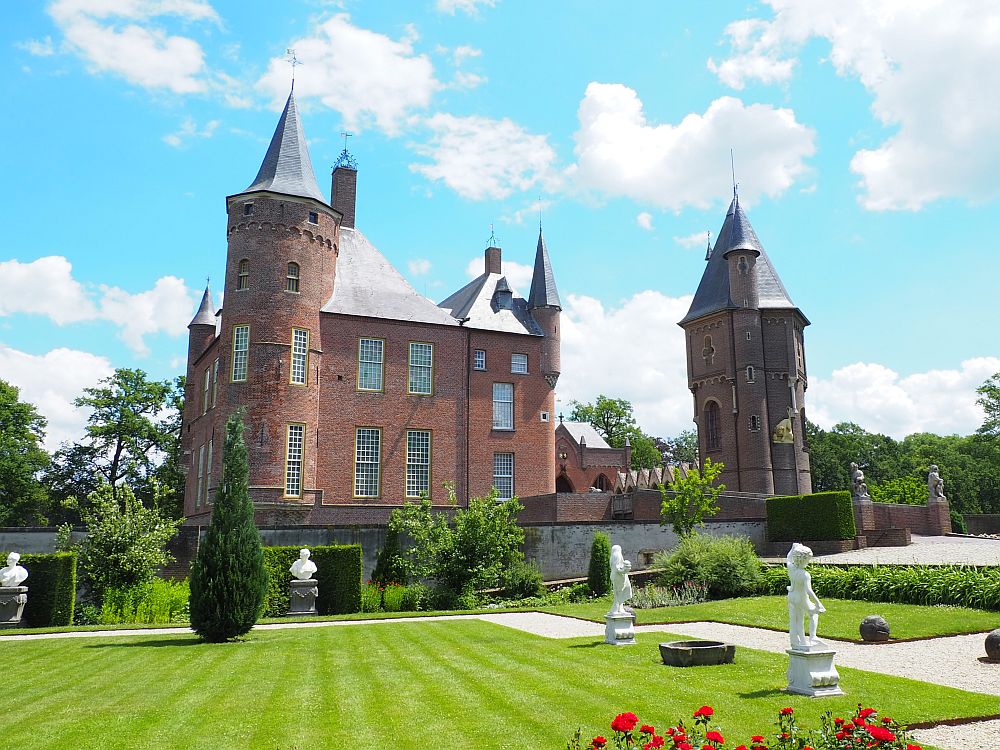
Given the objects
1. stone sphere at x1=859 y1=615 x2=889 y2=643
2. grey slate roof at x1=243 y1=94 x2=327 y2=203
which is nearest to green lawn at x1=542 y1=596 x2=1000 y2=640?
stone sphere at x1=859 y1=615 x2=889 y2=643

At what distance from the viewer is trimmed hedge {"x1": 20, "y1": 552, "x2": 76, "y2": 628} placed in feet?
69.7

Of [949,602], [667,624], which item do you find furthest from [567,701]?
[949,602]

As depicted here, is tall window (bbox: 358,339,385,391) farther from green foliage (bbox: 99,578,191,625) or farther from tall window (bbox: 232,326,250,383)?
green foliage (bbox: 99,578,191,625)

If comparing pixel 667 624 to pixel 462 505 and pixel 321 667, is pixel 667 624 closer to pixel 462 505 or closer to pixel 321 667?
pixel 321 667

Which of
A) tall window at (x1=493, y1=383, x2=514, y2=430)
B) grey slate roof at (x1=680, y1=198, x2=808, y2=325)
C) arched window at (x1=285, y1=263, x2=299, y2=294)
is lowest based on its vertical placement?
tall window at (x1=493, y1=383, x2=514, y2=430)

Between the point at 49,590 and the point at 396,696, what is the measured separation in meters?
16.4

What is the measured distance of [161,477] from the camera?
49.4 m

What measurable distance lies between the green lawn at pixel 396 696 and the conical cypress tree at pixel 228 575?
3.43 ft

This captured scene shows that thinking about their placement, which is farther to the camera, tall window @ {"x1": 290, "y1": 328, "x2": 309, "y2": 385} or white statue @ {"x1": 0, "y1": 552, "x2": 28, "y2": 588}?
tall window @ {"x1": 290, "y1": 328, "x2": 309, "y2": 385}

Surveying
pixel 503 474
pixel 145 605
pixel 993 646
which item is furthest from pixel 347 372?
pixel 993 646

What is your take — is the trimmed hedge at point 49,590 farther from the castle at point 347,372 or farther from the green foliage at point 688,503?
the green foliage at point 688,503

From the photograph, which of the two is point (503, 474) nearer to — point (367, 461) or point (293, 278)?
point (367, 461)

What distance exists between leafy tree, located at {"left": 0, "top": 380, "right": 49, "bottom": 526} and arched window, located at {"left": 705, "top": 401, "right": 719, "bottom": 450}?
42737 millimetres

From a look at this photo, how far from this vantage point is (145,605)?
71.4ft
